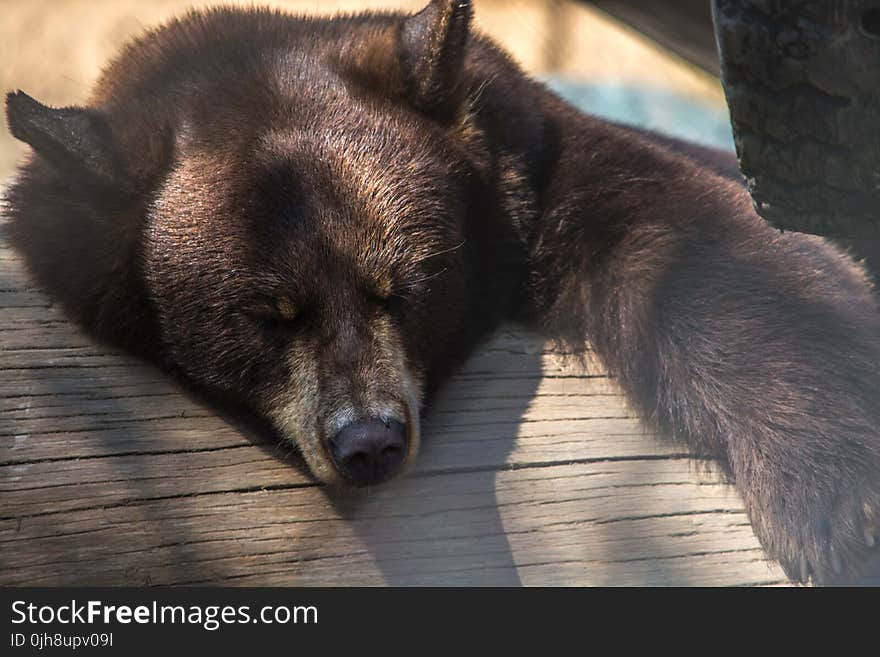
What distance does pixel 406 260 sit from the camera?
3.46m

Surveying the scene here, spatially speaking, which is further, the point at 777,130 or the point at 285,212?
the point at 285,212

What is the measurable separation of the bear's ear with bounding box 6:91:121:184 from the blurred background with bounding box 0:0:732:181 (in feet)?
20.9

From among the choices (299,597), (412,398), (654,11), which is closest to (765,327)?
(412,398)

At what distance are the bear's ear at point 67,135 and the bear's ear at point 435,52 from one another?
3.46 ft

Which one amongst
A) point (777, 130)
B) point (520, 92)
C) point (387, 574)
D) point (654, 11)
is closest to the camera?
point (777, 130)

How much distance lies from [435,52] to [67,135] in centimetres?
125

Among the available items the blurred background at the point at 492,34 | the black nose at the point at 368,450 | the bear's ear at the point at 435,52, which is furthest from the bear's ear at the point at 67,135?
the blurred background at the point at 492,34

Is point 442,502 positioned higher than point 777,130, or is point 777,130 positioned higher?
point 777,130

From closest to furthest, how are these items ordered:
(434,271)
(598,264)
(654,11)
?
1. (434,271)
2. (598,264)
3. (654,11)

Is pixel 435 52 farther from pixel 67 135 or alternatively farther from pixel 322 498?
pixel 322 498

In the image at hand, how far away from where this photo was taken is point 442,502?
129 inches

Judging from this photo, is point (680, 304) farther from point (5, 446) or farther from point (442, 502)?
point (5, 446)

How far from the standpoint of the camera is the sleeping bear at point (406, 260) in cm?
332

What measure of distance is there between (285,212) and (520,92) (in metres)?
1.34
